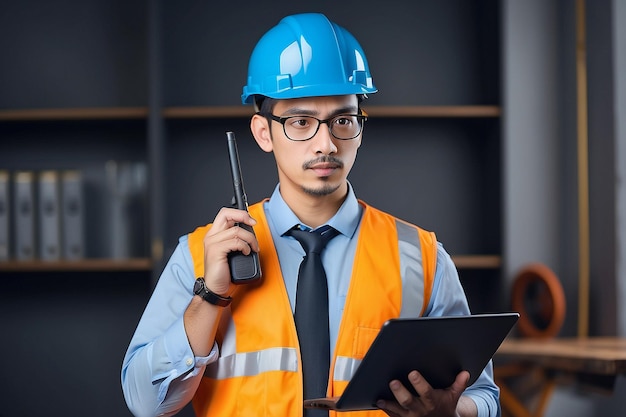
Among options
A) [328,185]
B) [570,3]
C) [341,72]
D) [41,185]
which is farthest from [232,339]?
[570,3]

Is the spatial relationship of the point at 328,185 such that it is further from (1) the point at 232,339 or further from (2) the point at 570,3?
(2) the point at 570,3

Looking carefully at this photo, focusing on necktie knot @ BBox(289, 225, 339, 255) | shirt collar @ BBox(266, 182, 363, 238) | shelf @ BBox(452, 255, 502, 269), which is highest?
shirt collar @ BBox(266, 182, 363, 238)

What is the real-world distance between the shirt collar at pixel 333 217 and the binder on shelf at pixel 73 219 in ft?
5.64

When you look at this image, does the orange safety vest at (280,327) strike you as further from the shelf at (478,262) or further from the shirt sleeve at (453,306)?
the shelf at (478,262)

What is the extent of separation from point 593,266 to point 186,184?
1.65 metres

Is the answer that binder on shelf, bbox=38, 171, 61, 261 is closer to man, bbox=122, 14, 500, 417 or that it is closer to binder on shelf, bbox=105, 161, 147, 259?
binder on shelf, bbox=105, 161, 147, 259

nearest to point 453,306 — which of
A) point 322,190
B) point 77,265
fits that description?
point 322,190

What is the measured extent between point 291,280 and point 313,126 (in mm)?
291

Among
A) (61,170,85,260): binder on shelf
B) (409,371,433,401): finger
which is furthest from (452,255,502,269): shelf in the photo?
(409,371,433,401): finger

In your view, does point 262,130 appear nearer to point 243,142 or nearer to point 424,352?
point 424,352

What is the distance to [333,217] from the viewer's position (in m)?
1.61

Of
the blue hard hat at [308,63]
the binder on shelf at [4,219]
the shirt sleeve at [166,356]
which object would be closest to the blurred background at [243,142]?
the binder on shelf at [4,219]

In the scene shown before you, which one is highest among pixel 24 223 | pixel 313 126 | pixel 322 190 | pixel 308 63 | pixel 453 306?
pixel 308 63

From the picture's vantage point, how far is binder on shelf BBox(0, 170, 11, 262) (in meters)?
3.16
